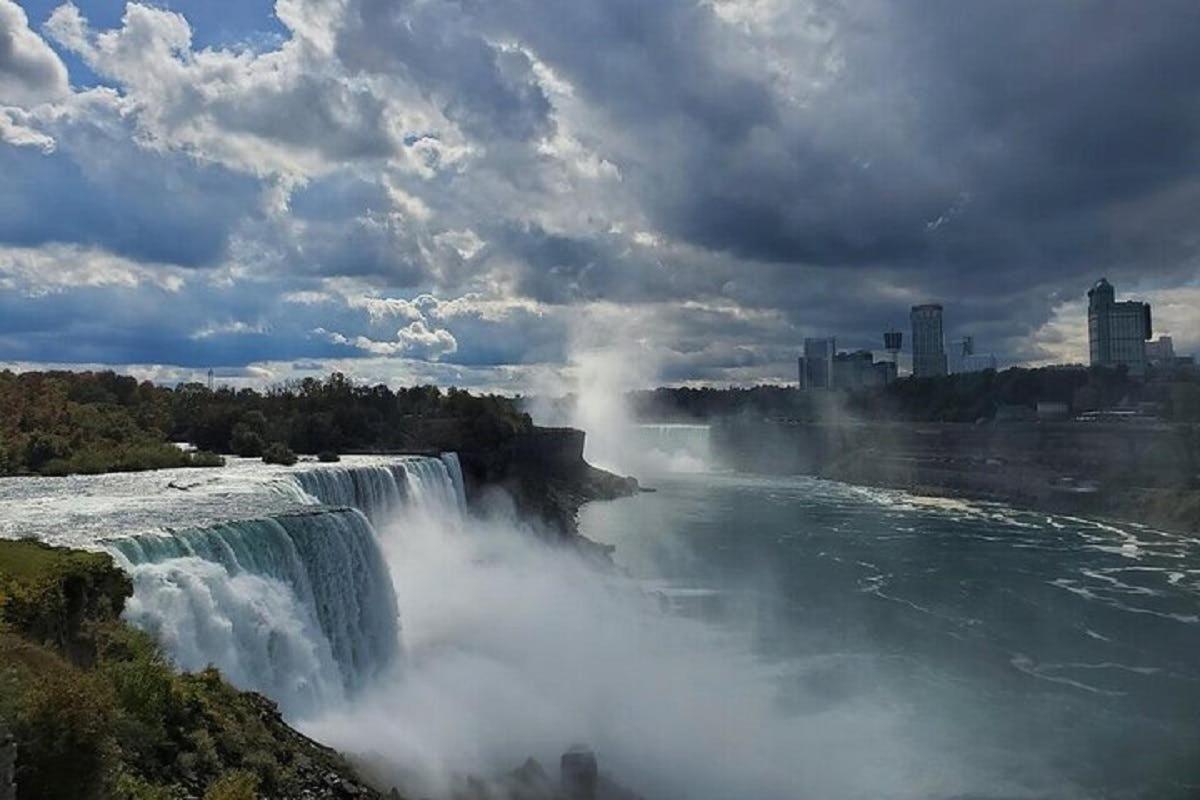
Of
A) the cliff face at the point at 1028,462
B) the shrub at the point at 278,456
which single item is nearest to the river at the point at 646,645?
the shrub at the point at 278,456

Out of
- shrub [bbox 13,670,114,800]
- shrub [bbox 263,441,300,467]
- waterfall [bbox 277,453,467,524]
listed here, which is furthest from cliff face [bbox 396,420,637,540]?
shrub [bbox 13,670,114,800]

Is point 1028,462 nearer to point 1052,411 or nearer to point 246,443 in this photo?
point 1052,411

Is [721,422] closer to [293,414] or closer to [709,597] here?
[293,414]

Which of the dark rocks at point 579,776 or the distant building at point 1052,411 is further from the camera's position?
the distant building at point 1052,411

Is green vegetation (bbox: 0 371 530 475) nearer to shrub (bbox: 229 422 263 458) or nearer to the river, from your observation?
shrub (bbox: 229 422 263 458)

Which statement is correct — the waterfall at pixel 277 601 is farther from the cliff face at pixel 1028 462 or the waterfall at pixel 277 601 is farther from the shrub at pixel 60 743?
the cliff face at pixel 1028 462

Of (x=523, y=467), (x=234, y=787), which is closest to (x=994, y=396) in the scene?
(x=523, y=467)
